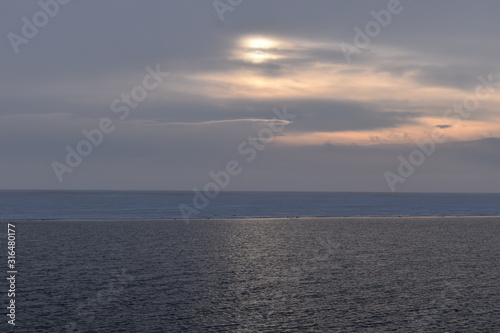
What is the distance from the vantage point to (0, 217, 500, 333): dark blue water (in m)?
47.2

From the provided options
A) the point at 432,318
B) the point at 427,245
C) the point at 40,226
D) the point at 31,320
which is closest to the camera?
the point at 31,320

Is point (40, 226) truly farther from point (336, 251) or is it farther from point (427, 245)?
point (427, 245)

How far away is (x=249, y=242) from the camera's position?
109 metres

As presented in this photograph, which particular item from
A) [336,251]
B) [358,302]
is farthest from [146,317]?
[336,251]

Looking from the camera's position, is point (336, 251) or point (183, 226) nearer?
point (336, 251)

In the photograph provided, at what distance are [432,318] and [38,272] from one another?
4802cm

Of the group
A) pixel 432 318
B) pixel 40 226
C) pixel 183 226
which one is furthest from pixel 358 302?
pixel 40 226

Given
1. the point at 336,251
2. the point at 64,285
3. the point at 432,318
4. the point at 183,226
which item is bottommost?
the point at 432,318

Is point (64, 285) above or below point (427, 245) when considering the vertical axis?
below

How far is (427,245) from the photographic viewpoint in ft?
350

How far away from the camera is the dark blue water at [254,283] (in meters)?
47.2

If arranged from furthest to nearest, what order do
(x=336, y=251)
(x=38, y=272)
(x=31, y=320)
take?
1. (x=336, y=251)
2. (x=38, y=272)
3. (x=31, y=320)

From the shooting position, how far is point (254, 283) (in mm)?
64812

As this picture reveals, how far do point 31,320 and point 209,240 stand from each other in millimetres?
68050
